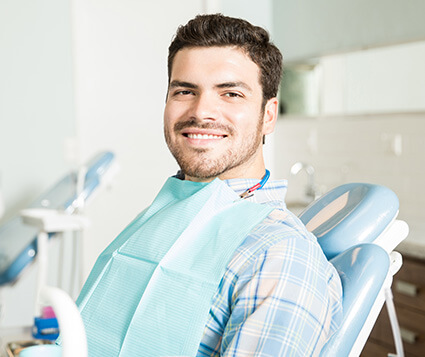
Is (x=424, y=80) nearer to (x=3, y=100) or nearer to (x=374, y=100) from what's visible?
(x=374, y=100)

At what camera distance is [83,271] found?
335 centimetres

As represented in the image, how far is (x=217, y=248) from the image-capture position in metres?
0.97

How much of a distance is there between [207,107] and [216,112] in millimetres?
21

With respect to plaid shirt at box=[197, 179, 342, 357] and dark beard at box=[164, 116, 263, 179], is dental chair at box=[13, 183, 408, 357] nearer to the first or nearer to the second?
plaid shirt at box=[197, 179, 342, 357]

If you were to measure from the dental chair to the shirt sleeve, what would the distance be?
2.4 inches

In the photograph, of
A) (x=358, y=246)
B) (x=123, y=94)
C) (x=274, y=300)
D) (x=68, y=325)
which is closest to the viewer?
(x=68, y=325)

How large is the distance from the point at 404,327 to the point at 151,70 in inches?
85.9

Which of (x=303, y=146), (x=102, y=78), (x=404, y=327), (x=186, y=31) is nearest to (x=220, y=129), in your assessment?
(x=186, y=31)

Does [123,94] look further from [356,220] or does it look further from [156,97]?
[356,220]

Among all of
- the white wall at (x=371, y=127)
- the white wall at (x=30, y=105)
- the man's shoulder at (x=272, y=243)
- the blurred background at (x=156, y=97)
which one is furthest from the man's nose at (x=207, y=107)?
the white wall at (x=30, y=105)

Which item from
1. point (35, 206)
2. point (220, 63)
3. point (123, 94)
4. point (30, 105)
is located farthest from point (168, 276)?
point (123, 94)

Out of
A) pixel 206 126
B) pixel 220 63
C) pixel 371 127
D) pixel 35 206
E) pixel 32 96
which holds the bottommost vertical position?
pixel 35 206

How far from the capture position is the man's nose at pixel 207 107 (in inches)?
44.6

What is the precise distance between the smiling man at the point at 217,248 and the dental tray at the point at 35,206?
1.33 metres
